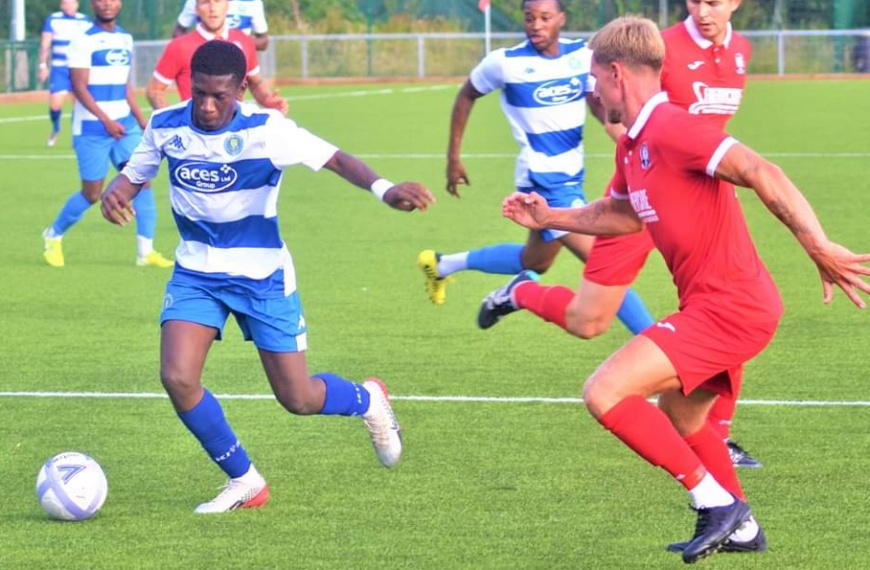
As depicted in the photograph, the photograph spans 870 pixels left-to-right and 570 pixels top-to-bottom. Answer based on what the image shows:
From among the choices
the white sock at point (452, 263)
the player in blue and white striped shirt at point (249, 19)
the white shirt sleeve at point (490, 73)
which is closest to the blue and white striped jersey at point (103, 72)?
the player in blue and white striped shirt at point (249, 19)

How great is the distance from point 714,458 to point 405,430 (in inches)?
80.0

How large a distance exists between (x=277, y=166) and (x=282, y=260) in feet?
1.27

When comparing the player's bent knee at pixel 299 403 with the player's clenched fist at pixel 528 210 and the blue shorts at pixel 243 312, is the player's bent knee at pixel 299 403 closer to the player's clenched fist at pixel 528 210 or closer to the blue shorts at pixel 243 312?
the blue shorts at pixel 243 312

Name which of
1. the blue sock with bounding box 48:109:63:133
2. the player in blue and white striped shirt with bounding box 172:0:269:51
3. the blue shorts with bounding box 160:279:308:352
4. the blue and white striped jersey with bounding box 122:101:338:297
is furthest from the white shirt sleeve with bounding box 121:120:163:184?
the blue sock with bounding box 48:109:63:133

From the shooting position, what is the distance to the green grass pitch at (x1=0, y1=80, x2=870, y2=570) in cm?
561

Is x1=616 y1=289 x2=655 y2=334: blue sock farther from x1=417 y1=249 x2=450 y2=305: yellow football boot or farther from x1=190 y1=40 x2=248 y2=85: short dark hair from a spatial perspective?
x1=190 y1=40 x2=248 y2=85: short dark hair

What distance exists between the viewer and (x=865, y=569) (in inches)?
208

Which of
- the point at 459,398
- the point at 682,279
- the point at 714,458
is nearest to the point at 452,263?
the point at 459,398

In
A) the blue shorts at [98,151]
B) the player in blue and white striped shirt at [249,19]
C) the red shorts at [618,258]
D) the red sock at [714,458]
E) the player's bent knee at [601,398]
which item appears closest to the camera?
the player's bent knee at [601,398]

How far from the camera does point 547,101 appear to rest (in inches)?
355

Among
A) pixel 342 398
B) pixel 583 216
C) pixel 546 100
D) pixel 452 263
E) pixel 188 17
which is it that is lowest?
pixel 452 263

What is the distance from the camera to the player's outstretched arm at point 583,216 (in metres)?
5.68

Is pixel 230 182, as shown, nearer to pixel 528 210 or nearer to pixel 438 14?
pixel 528 210

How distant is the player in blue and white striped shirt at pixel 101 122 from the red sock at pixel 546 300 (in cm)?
514
